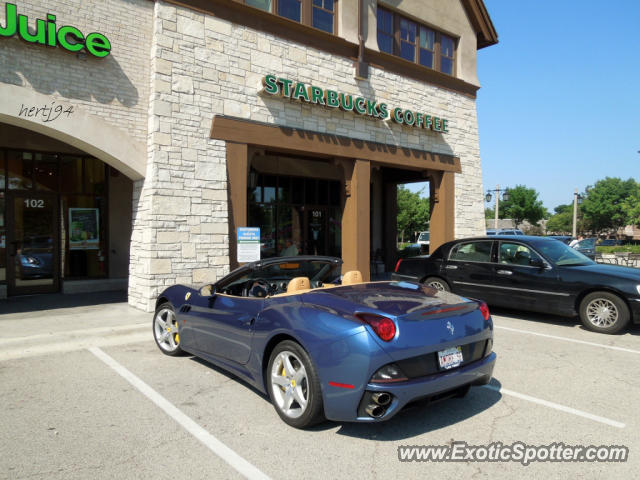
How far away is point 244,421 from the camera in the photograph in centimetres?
377

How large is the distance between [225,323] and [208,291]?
61 centimetres

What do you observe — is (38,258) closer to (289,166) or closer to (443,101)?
(289,166)

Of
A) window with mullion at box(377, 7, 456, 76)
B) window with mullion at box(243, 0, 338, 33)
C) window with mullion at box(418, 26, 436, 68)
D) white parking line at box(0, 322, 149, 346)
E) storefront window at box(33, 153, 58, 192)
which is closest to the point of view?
white parking line at box(0, 322, 149, 346)

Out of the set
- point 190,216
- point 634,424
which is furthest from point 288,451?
point 190,216

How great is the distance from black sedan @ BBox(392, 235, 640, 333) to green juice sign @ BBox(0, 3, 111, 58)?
763cm

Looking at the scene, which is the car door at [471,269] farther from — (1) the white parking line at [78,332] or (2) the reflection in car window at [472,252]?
(1) the white parking line at [78,332]

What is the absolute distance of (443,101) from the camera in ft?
48.1

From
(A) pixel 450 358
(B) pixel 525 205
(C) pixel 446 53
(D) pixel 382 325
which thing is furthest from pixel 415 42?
(B) pixel 525 205

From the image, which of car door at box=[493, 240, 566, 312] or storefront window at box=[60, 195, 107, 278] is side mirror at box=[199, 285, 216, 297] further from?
storefront window at box=[60, 195, 107, 278]

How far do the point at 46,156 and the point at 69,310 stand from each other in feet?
14.1

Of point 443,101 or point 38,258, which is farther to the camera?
point 443,101

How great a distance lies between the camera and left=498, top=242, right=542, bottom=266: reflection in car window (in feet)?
26.1

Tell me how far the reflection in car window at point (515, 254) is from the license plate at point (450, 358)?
503 cm

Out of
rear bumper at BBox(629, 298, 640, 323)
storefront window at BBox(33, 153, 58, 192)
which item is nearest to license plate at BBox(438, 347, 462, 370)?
rear bumper at BBox(629, 298, 640, 323)
